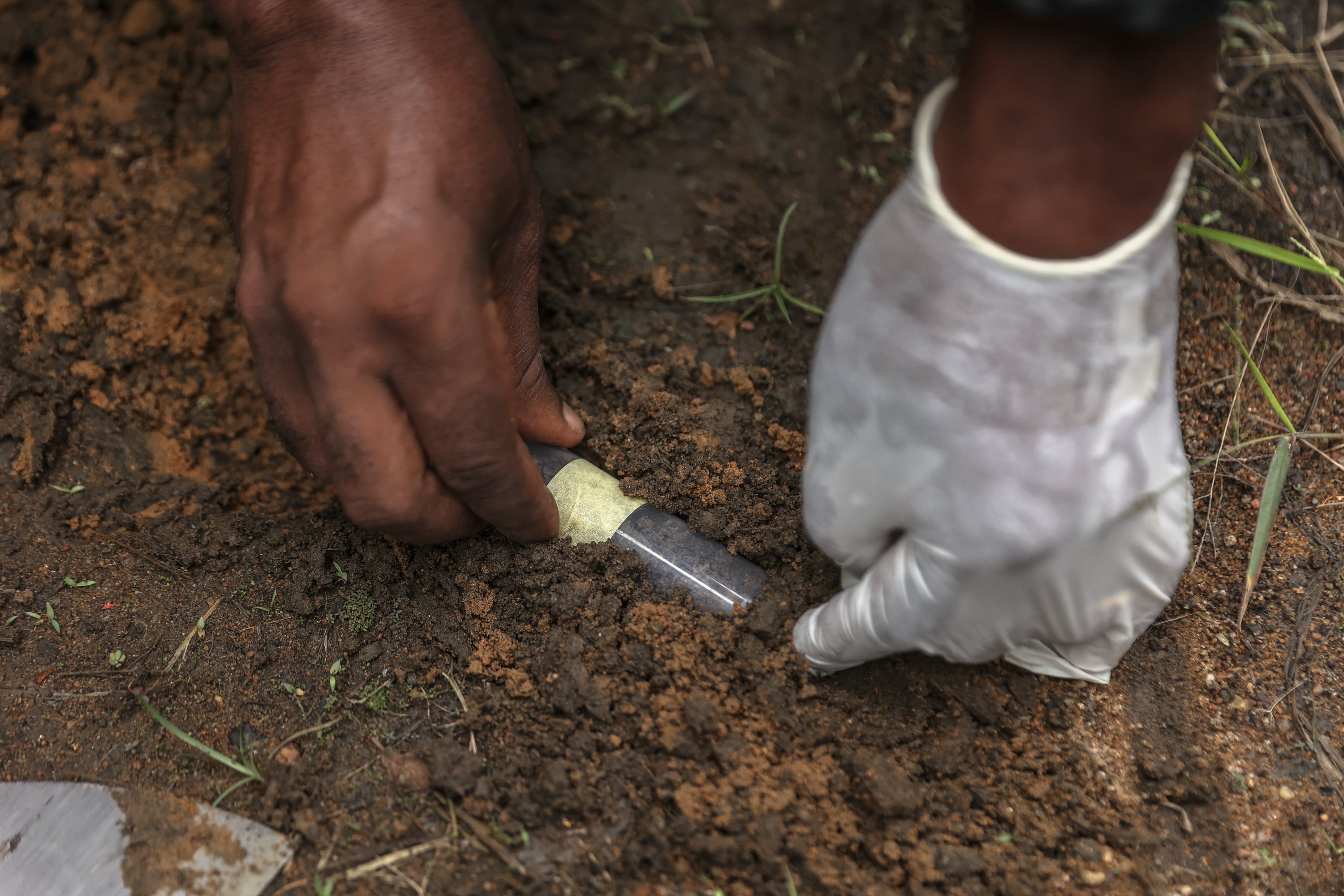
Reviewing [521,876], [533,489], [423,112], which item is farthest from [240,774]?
[423,112]

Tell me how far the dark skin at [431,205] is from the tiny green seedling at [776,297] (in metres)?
0.54

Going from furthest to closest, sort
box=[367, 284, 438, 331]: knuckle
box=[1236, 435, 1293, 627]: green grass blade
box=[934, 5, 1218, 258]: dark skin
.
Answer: box=[1236, 435, 1293, 627]: green grass blade
box=[367, 284, 438, 331]: knuckle
box=[934, 5, 1218, 258]: dark skin

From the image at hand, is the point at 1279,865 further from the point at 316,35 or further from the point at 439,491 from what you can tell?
the point at 316,35

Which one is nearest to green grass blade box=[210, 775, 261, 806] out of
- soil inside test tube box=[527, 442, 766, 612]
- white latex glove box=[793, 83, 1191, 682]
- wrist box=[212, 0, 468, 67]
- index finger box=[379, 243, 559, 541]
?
index finger box=[379, 243, 559, 541]

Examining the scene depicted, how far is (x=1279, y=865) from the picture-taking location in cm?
151

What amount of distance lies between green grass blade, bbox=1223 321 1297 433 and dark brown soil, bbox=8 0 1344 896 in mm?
40

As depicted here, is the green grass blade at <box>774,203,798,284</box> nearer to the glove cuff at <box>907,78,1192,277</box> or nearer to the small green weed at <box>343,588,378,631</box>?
the glove cuff at <box>907,78,1192,277</box>

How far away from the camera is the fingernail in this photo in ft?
6.24

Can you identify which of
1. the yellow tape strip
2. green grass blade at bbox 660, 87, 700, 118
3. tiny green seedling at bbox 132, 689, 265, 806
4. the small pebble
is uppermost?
the small pebble

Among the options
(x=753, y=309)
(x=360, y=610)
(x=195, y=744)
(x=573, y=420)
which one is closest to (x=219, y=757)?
(x=195, y=744)

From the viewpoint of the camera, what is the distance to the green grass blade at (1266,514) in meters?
1.66

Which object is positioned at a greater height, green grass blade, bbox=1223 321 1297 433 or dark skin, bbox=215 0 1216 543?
dark skin, bbox=215 0 1216 543

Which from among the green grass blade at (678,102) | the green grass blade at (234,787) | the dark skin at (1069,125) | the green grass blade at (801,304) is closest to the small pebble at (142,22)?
the green grass blade at (678,102)

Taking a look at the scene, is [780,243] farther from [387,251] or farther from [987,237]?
[387,251]
